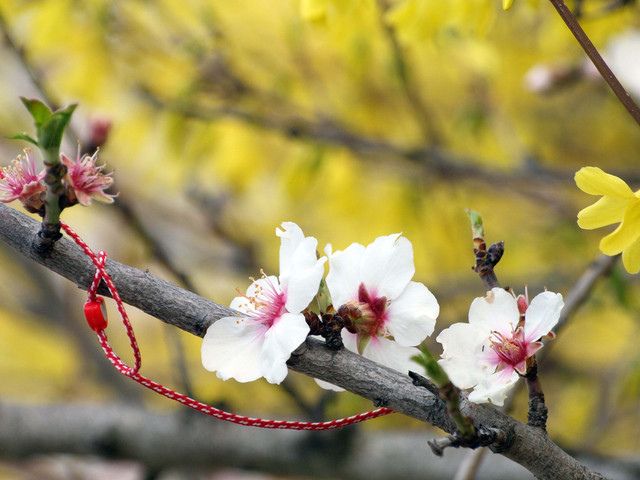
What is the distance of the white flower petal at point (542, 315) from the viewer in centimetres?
54

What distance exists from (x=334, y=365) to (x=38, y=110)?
321 millimetres

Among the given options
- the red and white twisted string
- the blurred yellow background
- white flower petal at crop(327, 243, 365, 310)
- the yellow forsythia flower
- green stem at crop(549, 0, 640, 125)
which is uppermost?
the blurred yellow background

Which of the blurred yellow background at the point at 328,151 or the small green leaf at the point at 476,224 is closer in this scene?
the small green leaf at the point at 476,224

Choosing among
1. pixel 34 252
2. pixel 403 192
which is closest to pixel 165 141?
pixel 403 192

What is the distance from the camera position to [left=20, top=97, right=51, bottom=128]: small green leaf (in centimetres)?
50

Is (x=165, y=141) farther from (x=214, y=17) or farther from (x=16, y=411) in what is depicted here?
(x=16, y=411)

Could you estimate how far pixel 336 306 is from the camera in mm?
608

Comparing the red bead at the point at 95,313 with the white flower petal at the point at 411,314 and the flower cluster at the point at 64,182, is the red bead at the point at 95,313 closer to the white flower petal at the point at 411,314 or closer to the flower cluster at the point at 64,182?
the flower cluster at the point at 64,182

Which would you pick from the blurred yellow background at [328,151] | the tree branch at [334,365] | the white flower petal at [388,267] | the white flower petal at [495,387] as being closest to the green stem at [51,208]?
the tree branch at [334,365]

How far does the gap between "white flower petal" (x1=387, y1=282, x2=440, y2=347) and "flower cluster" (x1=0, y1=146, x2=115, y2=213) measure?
0.97ft

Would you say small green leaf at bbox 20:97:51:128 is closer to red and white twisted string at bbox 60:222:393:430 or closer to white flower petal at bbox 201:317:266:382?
red and white twisted string at bbox 60:222:393:430

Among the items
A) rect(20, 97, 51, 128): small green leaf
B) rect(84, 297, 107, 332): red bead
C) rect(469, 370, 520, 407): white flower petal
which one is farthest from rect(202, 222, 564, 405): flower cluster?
rect(20, 97, 51, 128): small green leaf

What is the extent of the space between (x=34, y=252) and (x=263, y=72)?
143 centimetres

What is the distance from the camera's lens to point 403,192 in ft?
6.22
